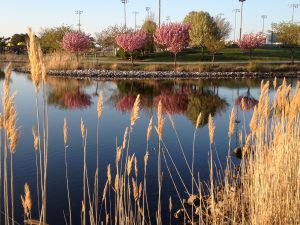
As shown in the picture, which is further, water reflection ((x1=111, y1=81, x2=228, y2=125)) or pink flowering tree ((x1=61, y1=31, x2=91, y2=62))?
pink flowering tree ((x1=61, y1=31, x2=91, y2=62))

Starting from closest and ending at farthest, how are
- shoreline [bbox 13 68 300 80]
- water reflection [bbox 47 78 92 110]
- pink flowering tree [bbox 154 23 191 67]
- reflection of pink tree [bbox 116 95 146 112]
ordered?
reflection of pink tree [bbox 116 95 146 112] → water reflection [bbox 47 78 92 110] → shoreline [bbox 13 68 300 80] → pink flowering tree [bbox 154 23 191 67]

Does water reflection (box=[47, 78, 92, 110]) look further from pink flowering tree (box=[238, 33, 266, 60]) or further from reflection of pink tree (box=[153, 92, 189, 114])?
pink flowering tree (box=[238, 33, 266, 60])

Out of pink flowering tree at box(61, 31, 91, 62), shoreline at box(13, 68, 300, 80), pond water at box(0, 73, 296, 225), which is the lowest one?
pond water at box(0, 73, 296, 225)

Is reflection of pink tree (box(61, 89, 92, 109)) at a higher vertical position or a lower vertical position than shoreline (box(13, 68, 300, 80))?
lower

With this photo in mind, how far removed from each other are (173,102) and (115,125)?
6.68 meters

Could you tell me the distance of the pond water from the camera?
346 inches

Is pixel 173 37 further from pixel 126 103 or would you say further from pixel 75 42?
pixel 126 103

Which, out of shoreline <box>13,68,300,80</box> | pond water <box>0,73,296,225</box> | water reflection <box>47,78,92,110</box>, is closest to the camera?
pond water <box>0,73,296,225</box>

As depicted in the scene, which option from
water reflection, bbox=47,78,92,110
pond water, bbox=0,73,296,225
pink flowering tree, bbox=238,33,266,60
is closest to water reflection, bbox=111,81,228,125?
pond water, bbox=0,73,296,225

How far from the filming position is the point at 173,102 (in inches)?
840

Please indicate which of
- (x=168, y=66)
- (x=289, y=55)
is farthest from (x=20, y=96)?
(x=289, y=55)

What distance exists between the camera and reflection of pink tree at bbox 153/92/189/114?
754 inches

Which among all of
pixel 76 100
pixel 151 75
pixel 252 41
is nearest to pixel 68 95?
pixel 76 100

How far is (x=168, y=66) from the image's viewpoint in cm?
3872
